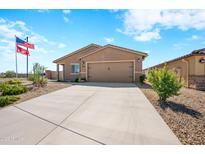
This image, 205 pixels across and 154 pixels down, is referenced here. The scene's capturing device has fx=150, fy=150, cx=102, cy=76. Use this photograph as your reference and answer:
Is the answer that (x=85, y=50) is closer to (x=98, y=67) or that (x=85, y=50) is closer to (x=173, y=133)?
(x=98, y=67)

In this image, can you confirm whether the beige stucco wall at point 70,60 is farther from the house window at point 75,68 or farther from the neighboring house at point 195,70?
the neighboring house at point 195,70

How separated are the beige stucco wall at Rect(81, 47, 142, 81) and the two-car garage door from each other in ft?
1.46

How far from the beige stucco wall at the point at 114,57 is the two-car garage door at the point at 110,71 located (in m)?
0.44

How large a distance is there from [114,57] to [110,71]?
4.97 feet

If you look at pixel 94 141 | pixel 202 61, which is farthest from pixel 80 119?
pixel 202 61

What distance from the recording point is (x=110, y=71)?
15.7m

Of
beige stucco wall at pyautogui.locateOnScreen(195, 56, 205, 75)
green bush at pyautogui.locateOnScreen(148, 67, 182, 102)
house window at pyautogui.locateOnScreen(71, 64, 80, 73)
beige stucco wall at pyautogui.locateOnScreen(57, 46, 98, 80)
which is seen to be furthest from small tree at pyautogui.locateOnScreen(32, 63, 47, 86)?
beige stucco wall at pyautogui.locateOnScreen(195, 56, 205, 75)

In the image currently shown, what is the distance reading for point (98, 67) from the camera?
643 inches

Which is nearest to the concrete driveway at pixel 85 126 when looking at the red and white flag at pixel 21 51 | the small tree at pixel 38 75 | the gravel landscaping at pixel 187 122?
the gravel landscaping at pixel 187 122

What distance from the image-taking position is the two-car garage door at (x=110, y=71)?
15.2 metres

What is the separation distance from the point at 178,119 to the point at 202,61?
9336 millimetres

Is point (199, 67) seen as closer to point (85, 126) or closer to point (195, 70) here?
point (195, 70)

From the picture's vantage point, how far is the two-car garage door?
597 inches

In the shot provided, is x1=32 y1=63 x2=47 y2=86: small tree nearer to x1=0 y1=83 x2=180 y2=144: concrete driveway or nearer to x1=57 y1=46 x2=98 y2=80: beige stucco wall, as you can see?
x1=0 y1=83 x2=180 y2=144: concrete driveway
